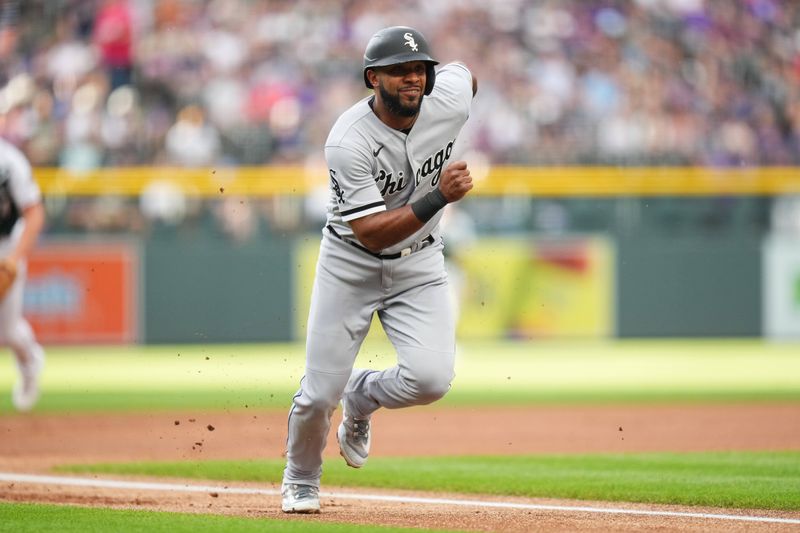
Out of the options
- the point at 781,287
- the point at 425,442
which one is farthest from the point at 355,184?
the point at 781,287

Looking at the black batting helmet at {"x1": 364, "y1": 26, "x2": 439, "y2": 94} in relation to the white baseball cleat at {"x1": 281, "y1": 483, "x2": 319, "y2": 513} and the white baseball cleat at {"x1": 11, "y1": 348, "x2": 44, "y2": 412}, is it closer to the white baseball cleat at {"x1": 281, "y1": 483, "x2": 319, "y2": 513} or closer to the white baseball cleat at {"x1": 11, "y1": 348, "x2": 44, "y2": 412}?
the white baseball cleat at {"x1": 281, "y1": 483, "x2": 319, "y2": 513}

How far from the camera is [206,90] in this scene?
58.8ft

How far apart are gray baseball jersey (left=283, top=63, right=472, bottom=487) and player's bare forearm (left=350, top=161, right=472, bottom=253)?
11 centimetres

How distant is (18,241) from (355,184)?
4728mm

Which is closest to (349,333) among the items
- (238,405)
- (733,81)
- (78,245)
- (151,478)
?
(151,478)

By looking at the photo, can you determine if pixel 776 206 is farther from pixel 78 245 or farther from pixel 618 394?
pixel 78 245

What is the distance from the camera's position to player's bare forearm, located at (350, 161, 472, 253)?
5.39m

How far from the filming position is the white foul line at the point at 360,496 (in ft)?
18.9

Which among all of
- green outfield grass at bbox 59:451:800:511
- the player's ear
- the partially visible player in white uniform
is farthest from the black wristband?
the partially visible player in white uniform

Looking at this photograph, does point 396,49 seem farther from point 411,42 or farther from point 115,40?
point 115,40

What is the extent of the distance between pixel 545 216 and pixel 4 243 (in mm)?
8825

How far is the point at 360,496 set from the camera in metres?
6.63

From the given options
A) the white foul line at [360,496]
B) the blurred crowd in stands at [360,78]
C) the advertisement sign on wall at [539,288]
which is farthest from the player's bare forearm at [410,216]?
the advertisement sign on wall at [539,288]

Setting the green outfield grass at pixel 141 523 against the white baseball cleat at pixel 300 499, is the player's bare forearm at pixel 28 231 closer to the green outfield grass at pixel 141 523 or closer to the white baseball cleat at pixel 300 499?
the green outfield grass at pixel 141 523
